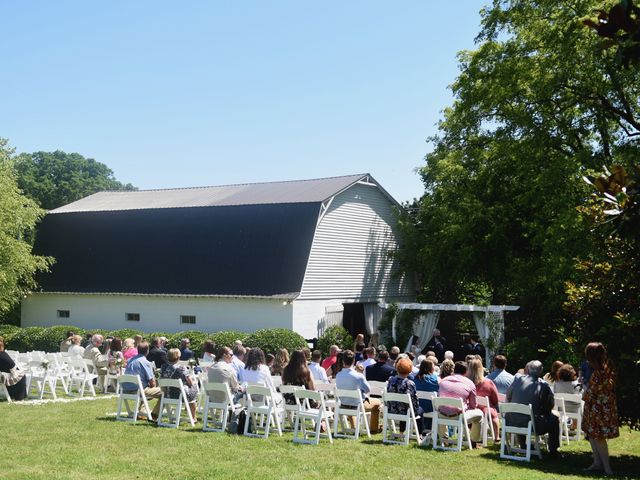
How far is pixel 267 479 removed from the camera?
848 centimetres

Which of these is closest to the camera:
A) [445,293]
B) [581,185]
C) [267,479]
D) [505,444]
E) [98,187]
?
[267,479]

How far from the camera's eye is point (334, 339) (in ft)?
80.9

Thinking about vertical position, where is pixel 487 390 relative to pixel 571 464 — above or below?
above

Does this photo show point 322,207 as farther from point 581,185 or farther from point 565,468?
point 565,468

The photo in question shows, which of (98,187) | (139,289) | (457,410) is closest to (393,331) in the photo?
(139,289)

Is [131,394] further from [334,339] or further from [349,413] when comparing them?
[334,339]

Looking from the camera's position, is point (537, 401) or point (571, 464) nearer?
point (571, 464)

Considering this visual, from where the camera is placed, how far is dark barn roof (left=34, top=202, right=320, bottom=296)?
83.7ft

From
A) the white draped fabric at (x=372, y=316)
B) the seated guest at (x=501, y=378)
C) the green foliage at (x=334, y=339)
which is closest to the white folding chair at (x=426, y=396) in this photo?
the seated guest at (x=501, y=378)

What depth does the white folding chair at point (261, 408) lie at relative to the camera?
11.3 metres

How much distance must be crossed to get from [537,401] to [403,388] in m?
2.01

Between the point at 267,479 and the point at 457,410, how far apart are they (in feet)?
11.2

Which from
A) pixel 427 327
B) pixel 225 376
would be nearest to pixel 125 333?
pixel 427 327

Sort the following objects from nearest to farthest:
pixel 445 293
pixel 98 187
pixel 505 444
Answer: pixel 505 444 → pixel 445 293 → pixel 98 187
